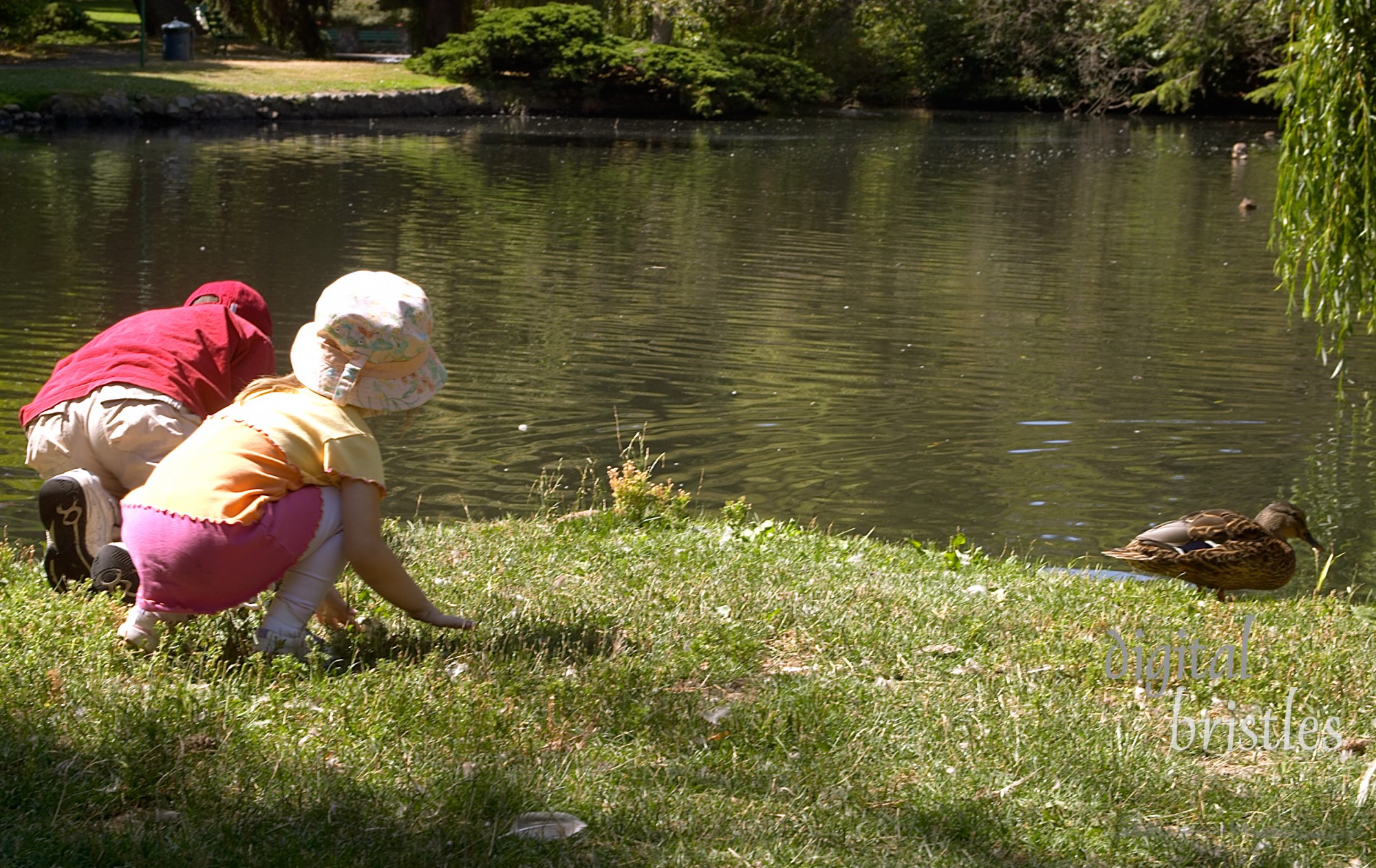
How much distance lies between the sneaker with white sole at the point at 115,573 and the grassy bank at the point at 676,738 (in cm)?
10

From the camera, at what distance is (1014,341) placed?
14.1 metres

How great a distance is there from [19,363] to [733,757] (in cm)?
1013

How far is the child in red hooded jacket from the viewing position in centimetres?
507

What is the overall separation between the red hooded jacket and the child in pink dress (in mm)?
A: 1184

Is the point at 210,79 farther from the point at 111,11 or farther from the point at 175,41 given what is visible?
the point at 111,11

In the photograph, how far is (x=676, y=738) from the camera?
3.97m

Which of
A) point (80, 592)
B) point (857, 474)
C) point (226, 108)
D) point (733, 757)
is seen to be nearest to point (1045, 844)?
point (733, 757)

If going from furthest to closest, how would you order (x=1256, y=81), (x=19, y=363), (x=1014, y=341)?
(x=1256, y=81)
(x=1014, y=341)
(x=19, y=363)

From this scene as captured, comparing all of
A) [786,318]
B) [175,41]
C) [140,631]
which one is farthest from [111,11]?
[140,631]

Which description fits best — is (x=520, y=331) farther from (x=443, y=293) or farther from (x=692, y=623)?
(x=692, y=623)

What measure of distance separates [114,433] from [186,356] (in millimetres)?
492

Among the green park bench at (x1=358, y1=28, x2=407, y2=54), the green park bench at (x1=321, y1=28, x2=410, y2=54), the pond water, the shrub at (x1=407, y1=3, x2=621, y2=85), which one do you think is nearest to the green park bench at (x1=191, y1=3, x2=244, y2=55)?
the green park bench at (x1=321, y1=28, x2=410, y2=54)

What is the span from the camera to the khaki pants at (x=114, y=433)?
534 cm

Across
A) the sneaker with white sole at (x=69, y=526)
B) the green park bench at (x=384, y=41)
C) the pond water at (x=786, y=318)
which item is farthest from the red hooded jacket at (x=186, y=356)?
the green park bench at (x=384, y=41)
